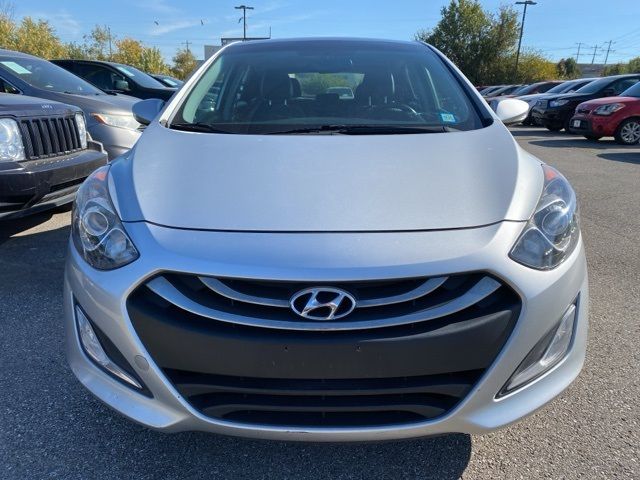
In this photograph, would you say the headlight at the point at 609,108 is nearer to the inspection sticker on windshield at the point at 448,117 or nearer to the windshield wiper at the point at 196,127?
the inspection sticker on windshield at the point at 448,117

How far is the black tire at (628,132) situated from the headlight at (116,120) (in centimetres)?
1060

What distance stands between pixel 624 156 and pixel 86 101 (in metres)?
9.35

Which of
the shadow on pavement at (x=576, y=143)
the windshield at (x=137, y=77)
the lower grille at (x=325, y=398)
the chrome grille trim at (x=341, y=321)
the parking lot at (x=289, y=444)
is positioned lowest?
the parking lot at (x=289, y=444)

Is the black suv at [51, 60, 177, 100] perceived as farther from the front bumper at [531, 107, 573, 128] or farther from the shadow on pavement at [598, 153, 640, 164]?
the front bumper at [531, 107, 573, 128]

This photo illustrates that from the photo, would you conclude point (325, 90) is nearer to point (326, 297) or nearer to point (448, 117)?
point (448, 117)

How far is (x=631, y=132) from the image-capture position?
11.6m

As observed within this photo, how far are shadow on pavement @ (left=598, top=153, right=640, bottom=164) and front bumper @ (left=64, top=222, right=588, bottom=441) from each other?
9128 mm

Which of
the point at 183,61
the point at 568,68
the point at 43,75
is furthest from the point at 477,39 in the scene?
the point at 43,75

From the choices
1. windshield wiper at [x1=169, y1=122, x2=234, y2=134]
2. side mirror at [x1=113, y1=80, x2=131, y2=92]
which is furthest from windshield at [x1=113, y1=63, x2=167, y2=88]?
windshield wiper at [x1=169, y1=122, x2=234, y2=134]

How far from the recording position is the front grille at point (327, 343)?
1457 millimetres

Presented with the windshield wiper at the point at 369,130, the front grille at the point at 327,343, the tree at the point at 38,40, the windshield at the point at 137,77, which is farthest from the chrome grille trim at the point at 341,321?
the tree at the point at 38,40

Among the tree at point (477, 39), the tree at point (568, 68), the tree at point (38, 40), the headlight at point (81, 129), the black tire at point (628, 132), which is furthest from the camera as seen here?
the tree at point (568, 68)

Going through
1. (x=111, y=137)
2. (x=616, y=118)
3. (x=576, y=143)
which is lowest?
(x=576, y=143)

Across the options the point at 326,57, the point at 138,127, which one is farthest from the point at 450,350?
the point at 138,127
